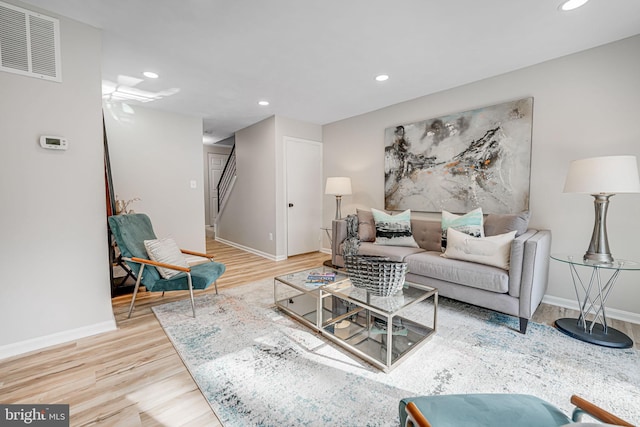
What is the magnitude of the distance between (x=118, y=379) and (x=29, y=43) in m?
2.36

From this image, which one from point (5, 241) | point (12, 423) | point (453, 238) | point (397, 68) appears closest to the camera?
point (12, 423)

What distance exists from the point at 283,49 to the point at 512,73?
2.43m

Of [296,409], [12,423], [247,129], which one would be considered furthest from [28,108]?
[247,129]

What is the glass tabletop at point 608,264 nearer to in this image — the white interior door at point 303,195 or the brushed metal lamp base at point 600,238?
the brushed metal lamp base at point 600,238

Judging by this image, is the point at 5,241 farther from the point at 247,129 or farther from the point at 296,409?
the point at 247,129

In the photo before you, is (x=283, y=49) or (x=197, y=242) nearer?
(x=283, y=49)

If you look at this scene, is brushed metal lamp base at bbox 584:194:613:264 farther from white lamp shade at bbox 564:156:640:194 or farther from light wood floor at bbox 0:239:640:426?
light wood floor at bbox 0:239:640:426

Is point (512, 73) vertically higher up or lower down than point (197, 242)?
higher up

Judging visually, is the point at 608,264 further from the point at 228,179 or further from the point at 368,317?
the point at 228,179

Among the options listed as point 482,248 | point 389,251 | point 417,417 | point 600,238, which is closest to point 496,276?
point 482,248

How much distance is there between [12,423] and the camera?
1339mm

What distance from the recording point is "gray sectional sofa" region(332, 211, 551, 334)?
211 cm

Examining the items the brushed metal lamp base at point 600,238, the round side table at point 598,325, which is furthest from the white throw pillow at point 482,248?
the brushed metal lamp base at point 600,238

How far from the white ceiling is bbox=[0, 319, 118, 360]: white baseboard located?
2.38m
